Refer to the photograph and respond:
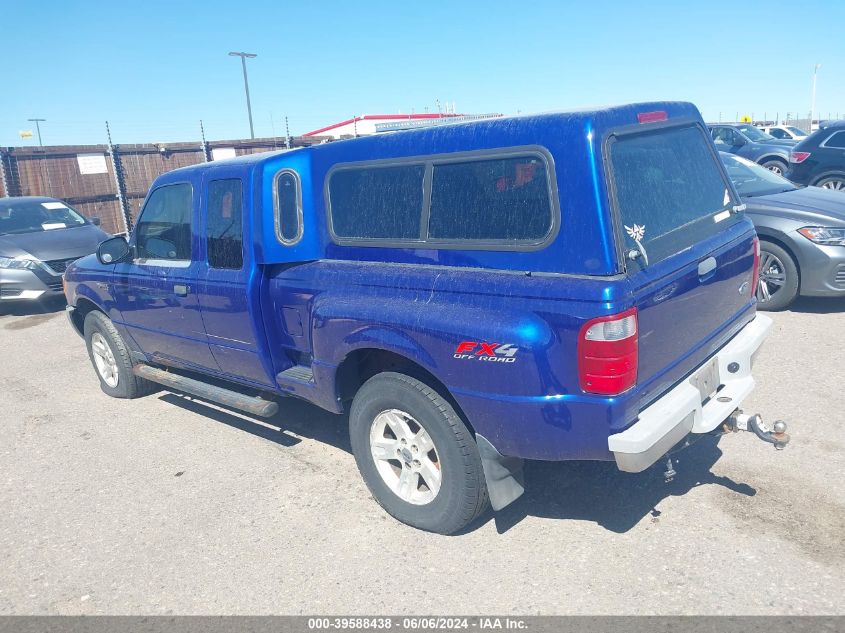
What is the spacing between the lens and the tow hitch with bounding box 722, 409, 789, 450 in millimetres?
3342

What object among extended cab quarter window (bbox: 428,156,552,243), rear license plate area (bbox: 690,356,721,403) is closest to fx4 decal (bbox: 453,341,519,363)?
extended cab quarter window (bbox: 428,156,552,243)

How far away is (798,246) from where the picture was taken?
6484mm

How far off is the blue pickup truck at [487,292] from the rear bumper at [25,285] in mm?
6227

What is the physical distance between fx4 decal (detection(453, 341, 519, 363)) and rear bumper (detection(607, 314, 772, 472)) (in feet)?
1.76

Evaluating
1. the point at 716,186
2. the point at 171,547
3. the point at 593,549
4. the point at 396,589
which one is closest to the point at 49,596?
the point at 171,547

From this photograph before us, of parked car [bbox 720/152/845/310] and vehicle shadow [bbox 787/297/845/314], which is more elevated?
parked car [bbox 720/152/845/310]

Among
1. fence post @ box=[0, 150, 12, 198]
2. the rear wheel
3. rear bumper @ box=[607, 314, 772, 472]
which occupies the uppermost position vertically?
fence post @ box=[0, 150, 12, 198]

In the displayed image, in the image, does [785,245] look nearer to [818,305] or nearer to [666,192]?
[818,305]

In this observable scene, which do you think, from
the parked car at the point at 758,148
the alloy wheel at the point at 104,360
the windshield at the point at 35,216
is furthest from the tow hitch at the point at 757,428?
the parked car at the point at 758,148

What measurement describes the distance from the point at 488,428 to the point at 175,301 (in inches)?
106

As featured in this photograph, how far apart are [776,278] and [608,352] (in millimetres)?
4925

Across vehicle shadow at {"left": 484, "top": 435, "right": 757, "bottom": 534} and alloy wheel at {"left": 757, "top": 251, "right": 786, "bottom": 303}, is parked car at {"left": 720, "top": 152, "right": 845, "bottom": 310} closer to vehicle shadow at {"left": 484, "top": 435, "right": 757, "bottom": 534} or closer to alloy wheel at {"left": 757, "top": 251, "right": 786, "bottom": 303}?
alloy wheel at {"left": 757, "top": 251, "right": 786, "bottom": 303}

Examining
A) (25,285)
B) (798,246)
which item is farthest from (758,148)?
(25,285)

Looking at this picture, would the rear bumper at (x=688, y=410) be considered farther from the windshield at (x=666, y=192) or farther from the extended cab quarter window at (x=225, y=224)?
the extended cab quarter window at (x=225, y=224)
